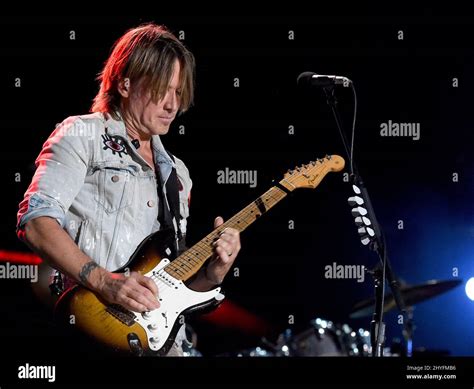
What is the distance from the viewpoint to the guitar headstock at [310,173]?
3.75 m

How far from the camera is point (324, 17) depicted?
5.50m

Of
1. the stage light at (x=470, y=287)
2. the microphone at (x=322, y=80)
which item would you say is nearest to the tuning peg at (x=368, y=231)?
the microphone at (x=322, y=80)

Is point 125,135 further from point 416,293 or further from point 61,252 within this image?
point 416,293

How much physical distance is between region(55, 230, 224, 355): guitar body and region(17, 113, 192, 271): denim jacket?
0.48 feet

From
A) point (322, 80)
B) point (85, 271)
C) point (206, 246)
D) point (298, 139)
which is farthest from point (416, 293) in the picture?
point (85, 271)

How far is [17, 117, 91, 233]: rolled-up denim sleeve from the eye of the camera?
9.62 ft

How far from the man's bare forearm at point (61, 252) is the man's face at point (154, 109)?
0.75m

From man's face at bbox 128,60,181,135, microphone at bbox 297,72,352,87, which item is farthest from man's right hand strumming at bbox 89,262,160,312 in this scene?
microphone at bbox 297,72,352,87

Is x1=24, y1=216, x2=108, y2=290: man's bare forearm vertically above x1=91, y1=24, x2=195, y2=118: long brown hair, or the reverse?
x1=91, y1=24, x2=195, y2=118: long brown hair

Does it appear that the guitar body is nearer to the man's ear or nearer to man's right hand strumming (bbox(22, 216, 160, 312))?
man's right hand strumming (bbox(22, 216, 160, 312))

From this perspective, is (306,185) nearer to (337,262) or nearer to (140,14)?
(140,14)

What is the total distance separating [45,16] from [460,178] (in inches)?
151

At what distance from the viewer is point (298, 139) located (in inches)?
231

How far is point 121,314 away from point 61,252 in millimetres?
364
